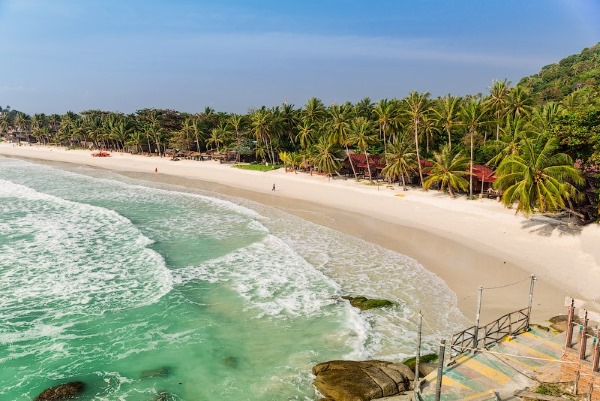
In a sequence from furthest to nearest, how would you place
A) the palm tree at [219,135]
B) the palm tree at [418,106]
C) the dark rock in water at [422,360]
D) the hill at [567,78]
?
the hill at [567,78], the palm tree at [219,135], the palm tree at [418,106], the dark rock in water at [422,360]

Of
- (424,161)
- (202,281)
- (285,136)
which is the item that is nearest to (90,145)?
(285,136)

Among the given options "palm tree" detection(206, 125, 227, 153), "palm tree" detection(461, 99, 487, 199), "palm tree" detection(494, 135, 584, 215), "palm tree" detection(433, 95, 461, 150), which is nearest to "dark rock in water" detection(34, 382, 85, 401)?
"palm tree" detection(494, 135, 584, 215)

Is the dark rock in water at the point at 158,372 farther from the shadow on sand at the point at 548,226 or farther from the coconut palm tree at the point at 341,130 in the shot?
the coconut palm tree at the point at 341,130

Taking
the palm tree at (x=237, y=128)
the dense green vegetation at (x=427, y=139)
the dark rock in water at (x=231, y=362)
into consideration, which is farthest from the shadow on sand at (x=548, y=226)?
the palm tree at (x=237, y=128)

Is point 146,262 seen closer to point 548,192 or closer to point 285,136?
point 548,192

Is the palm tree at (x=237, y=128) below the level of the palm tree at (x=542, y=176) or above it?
above

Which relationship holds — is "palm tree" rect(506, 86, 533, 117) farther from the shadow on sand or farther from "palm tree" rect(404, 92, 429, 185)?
the shadow on sand

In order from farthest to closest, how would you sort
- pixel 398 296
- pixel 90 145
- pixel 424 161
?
1. pixel 90 145
2. pixel 424 161
3. pixel 398 296

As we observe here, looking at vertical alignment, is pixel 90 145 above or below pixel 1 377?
above
